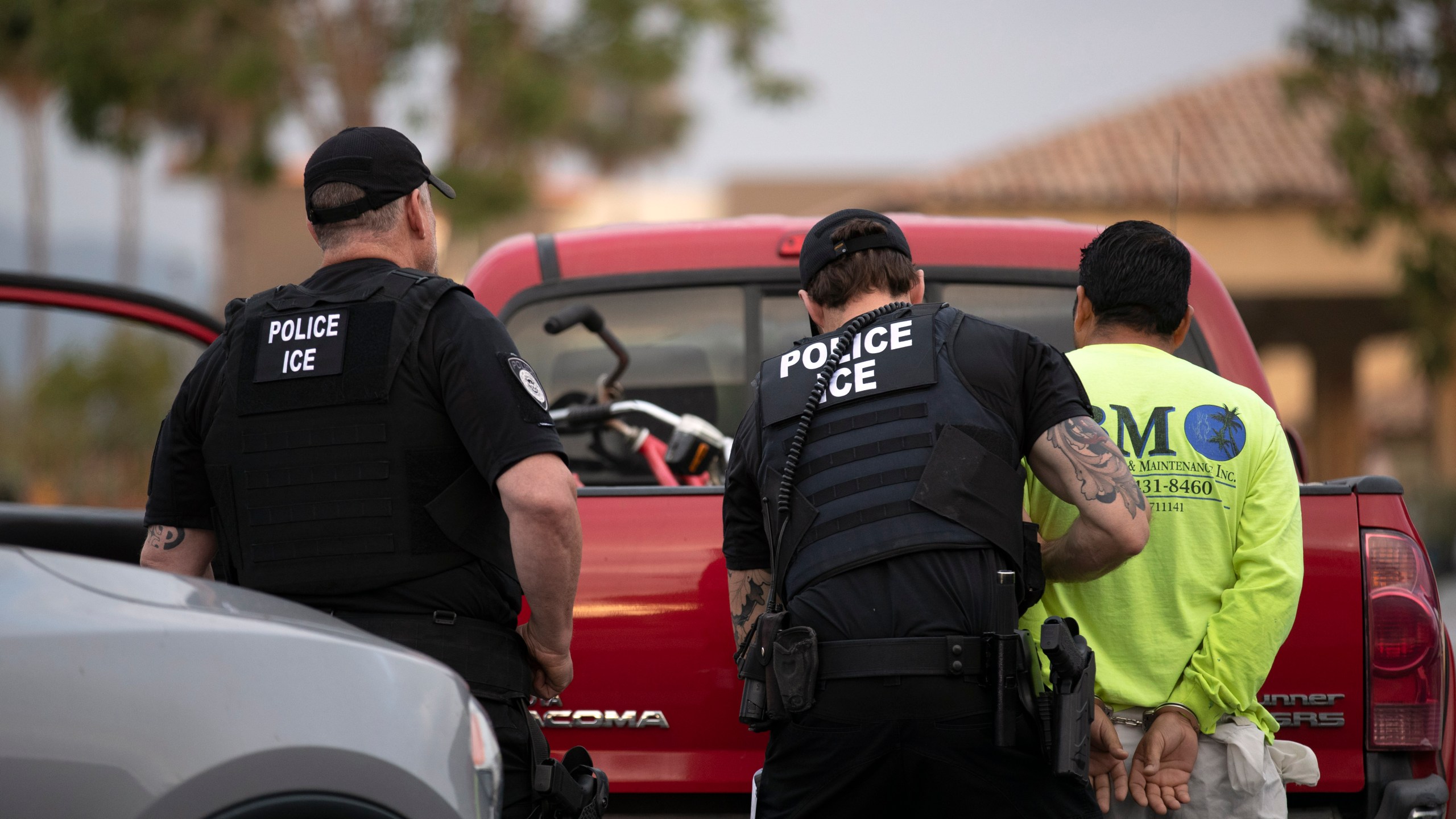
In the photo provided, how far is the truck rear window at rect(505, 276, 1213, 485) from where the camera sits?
3.57 metres

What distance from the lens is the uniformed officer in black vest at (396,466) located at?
238cm

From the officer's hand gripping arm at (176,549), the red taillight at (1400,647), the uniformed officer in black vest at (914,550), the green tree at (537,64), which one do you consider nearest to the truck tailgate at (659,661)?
the uniformed officer in black vest at (914,550)

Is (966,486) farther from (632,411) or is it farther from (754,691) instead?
(632,411)

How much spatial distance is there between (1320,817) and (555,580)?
1630 millimetres

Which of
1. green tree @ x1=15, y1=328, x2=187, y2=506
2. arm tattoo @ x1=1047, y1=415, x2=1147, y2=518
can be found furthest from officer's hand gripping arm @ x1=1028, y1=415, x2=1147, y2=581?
green tree @ x1=15, y1=328, x2=187, y2=506

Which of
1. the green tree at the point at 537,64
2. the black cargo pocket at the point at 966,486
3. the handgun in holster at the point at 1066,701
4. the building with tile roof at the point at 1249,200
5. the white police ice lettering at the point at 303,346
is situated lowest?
the handgun in holster at the point at 1066,701

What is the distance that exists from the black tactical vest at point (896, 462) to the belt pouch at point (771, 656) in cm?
8

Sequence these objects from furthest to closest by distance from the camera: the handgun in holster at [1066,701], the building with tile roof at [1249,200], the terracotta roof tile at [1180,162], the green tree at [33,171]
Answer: the green tree at [33,171] < the terracotta roof tile at [1180,162] < the building with tile roof at [1249,200] < the handgun in holster at [1066,701]

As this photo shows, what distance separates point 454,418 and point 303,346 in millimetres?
312

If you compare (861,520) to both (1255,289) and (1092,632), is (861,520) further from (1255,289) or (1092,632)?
(1255,289)

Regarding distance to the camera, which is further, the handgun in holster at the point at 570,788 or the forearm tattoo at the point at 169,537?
the forearm tattoo at the point at 169,537

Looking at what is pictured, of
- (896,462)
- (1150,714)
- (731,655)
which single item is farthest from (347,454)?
(1150,714)

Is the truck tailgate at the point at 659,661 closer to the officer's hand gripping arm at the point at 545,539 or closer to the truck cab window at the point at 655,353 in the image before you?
the officer's hand gripping arm at the point at 545,539

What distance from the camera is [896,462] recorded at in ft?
7.66
